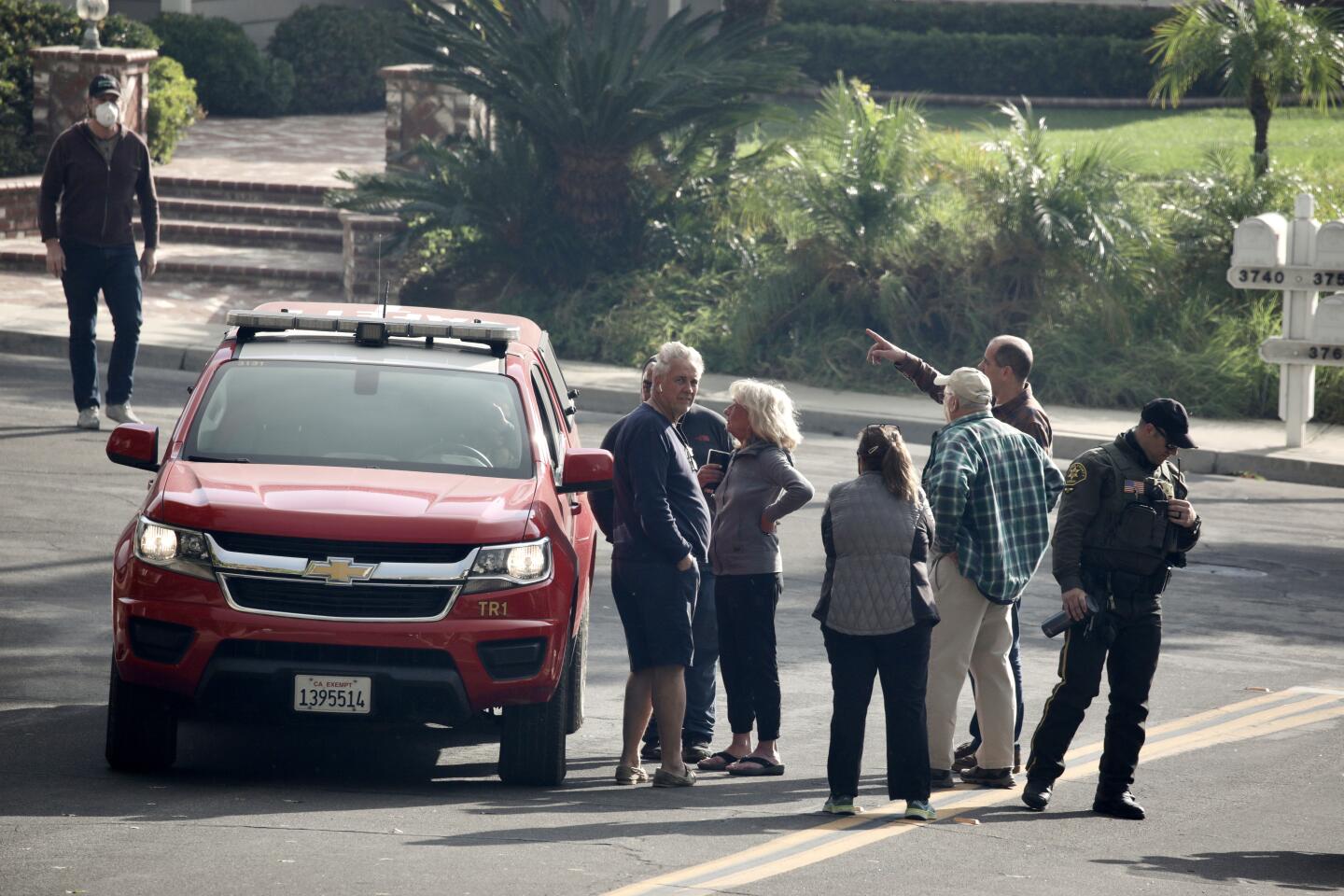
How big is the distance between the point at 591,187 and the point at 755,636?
1253cm

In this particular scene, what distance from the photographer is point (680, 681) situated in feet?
26.3

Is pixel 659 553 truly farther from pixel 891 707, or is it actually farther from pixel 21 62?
pixel 21 62

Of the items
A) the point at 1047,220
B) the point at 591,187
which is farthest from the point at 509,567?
the point at 591,187

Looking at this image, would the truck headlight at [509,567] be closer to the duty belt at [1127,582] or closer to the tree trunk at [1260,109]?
the duty belt at [1127,582]

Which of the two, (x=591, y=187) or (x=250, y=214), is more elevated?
(x=591, y=187)

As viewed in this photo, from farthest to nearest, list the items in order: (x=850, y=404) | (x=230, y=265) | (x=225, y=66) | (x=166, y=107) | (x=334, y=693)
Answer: (x=225, y=66) → (x=166, y=107) → (x=230, y=265) → (x=850, y=404) → (x=334, y=693)

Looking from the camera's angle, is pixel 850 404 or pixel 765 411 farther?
pixel 850 404

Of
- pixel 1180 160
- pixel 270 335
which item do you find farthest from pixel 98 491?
pixel 1180 160

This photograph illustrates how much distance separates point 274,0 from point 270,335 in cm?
2539

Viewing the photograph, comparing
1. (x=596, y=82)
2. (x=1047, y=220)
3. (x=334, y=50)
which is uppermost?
(x=334, y=50)

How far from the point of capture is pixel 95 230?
14.1 meters

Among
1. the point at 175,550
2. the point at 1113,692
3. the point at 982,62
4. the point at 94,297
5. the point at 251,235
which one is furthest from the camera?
the point at 982,62

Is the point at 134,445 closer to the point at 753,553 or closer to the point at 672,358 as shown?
the point at 672,358

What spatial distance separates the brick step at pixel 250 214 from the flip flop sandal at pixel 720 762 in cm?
1551
